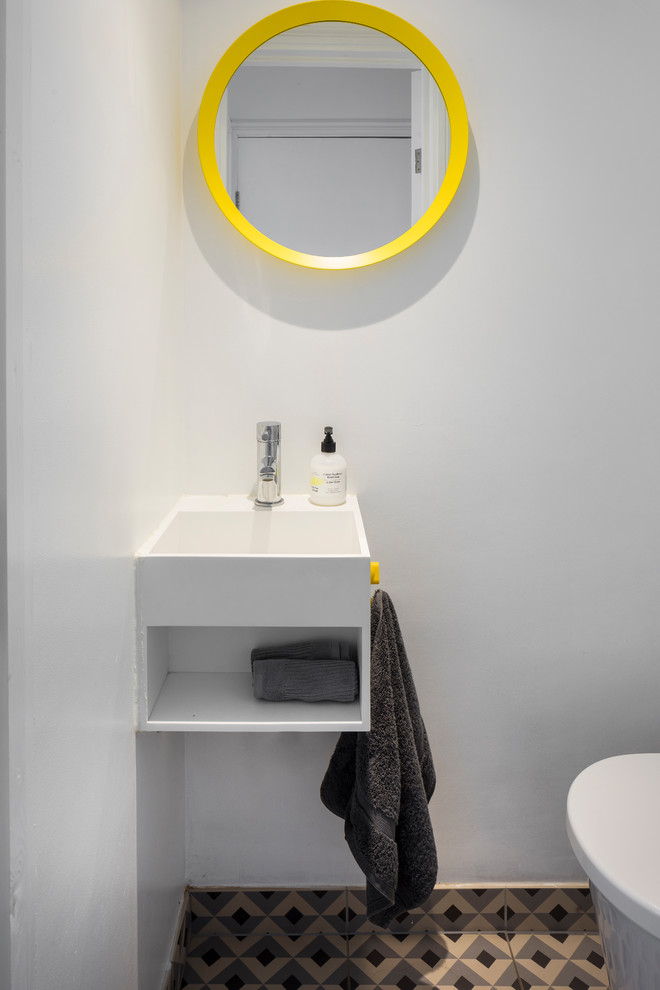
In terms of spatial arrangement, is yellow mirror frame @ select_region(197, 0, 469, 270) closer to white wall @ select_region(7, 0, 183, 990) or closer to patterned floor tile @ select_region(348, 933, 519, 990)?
white wall @ select_region(7, 0, 183, 990)

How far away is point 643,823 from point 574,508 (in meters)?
0.63

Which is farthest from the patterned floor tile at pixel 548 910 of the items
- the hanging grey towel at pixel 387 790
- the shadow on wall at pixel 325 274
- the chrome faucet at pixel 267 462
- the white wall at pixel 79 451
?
the shadow on wall at pixel 325 274

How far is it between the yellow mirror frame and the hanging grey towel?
825mm

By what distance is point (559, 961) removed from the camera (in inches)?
63.2

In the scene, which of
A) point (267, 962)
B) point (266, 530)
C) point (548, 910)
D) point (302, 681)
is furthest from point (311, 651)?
point (548, 910)

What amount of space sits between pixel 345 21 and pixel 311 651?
1238 millimetres

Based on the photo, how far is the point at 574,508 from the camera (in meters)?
1.62

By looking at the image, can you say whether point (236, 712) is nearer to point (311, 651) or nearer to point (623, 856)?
point (311, 651)

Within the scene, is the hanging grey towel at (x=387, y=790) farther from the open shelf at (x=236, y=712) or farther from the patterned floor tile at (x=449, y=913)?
the patterned floor tile at (x=449, y=913)

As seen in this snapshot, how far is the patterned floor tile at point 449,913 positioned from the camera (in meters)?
1.68

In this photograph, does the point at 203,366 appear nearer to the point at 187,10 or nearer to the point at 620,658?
the point at 187,10

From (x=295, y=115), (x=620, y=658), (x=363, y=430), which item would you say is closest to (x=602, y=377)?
(x=363, y=430)

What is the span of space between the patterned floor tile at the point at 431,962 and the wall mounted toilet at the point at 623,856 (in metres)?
0.35

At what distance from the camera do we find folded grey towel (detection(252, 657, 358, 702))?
4.38 ft
